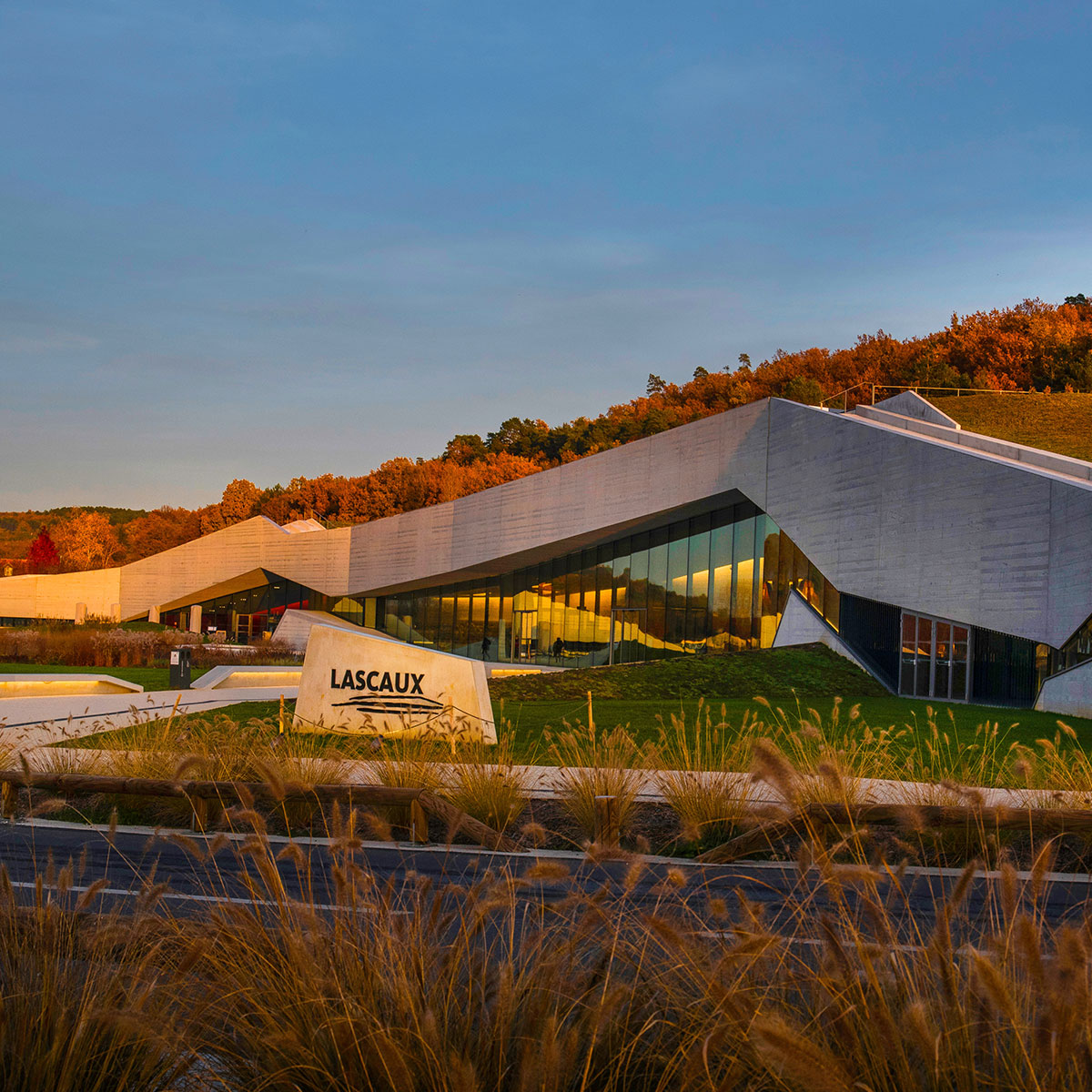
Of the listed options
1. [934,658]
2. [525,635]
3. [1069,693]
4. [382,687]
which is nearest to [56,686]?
[382,687]

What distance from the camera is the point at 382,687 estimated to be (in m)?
12.6

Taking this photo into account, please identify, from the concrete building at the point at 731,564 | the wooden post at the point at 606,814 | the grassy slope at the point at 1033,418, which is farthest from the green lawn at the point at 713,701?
the grassy slope at the point at 1033,418

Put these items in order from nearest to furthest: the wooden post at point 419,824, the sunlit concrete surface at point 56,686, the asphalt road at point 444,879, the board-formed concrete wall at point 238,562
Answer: the asphalt road at point 444,879 → the wooden post at point 419,824 → the sunlit concrete surface at point 56,686 → the board-formed concrete wall at point 238,562

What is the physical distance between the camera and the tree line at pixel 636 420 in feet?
153

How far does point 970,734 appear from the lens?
15.2 metres

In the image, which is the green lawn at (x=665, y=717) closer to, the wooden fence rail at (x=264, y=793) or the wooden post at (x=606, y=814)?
the wooden fence rail at (x=264, y=793)

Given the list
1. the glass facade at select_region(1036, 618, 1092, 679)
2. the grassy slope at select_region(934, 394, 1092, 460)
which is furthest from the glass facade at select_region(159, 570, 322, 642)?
the glass facade at select_region(1036, 618, 1092, 679)

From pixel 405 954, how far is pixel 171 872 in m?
4.03

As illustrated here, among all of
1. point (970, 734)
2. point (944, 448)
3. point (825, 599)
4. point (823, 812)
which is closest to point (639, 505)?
point (825, 599)

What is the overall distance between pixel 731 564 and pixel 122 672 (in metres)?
17.5

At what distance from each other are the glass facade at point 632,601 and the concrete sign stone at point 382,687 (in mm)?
17297

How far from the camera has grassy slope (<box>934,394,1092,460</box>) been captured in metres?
28.6

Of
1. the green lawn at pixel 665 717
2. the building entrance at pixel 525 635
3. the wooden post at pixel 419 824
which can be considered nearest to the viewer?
the wooden post at pixel 419 824

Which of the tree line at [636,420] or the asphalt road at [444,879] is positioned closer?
the asphalt road at [444,879]
